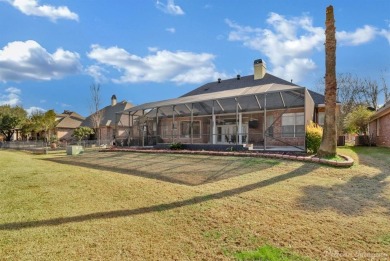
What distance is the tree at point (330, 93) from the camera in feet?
36.1

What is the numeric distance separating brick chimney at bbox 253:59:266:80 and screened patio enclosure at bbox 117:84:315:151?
5308 millimetres

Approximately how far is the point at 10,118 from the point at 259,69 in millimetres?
39049

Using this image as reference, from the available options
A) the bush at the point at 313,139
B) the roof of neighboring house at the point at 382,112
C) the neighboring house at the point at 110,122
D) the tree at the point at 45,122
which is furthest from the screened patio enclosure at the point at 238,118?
the tree at the point at 45,122

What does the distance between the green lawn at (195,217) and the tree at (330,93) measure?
101 inches

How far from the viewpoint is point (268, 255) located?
3.67 metres

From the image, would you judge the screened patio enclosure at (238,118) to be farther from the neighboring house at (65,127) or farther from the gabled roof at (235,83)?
the neighboring house at (65,127)

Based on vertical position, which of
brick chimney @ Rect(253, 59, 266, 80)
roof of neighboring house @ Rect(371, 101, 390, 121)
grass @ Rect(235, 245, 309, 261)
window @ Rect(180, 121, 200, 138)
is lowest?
grass @ Rect(235, 245, 309, 261)

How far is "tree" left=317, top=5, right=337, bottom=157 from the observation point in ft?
36.1

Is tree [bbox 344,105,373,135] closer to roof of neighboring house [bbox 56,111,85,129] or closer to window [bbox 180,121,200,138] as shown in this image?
window [bbox 180,121,200,138]

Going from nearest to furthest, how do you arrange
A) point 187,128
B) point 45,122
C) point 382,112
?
point 382,112, point 187,128, point 45,122

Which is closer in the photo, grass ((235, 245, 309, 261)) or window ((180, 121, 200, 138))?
grass ((235, 245, 309, 261))

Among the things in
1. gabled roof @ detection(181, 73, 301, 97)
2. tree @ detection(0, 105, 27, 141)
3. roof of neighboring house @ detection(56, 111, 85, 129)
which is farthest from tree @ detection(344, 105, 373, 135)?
tree @ detection(0, 105, 27, 141)

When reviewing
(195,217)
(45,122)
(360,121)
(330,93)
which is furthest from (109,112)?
(195,217)

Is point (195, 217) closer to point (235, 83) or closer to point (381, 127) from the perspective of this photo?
point (381, 127)
